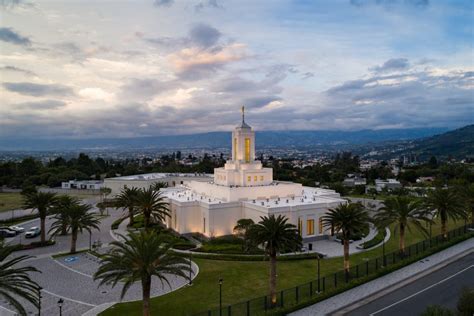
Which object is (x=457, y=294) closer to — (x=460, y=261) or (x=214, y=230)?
(x=460, y=261)

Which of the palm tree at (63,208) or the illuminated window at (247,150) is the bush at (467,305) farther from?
the illuminated window at (247,150)

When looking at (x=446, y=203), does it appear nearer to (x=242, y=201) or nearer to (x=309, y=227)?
(x=309, y=227)

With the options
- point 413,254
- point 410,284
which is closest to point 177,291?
point 410,284

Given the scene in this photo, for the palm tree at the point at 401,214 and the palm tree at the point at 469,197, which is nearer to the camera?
the palm tree at the point at 401,214

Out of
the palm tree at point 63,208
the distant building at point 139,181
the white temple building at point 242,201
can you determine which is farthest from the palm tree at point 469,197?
the distant building at point 139,181

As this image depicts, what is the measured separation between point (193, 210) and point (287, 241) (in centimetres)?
2538

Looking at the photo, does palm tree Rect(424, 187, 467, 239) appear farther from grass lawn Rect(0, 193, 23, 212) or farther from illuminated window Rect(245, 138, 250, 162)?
grass lawn Rect(0, 193, 23, 212)

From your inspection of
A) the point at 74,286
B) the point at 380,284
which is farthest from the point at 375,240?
the point at 74,286

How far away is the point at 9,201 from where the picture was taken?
77188 mm

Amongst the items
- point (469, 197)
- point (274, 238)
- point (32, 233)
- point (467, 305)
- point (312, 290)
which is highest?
point (274, 238)

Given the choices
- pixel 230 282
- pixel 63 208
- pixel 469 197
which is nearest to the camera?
pixel 230 282

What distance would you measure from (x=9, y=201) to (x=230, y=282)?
66.3 metres

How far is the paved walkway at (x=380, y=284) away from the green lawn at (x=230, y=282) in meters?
3.81

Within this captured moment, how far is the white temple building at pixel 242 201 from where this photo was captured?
46.1 metres
